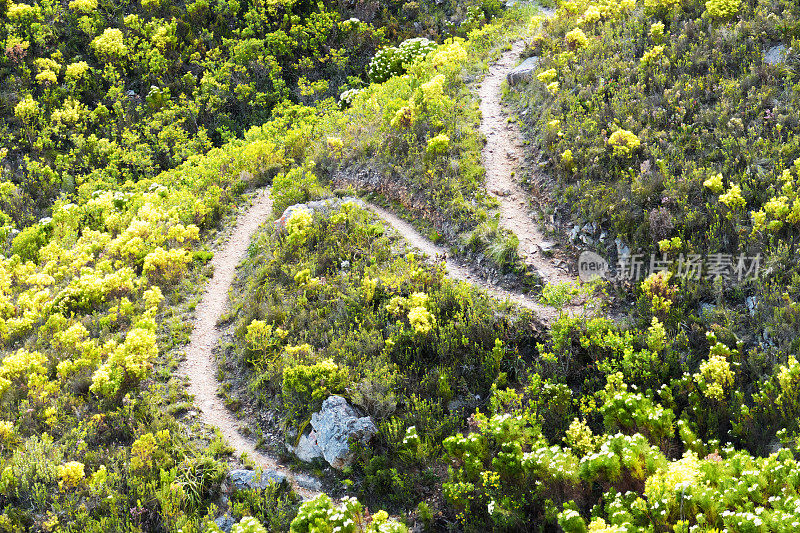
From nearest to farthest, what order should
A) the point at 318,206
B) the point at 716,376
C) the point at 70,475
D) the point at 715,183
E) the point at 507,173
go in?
the point at 716,376, the point at 70,475, the point at 715,183, the point at 507,173, the point at 318,206

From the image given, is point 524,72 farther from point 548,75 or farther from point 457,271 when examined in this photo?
point 457,271

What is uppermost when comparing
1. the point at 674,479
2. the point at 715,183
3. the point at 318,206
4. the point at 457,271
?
A: the point at 715,183

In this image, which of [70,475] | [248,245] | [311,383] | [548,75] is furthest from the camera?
[548,75]

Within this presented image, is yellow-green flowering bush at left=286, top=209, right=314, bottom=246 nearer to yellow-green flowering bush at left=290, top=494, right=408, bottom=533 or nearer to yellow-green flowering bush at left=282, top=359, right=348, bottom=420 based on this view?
yellow-green flowering bush at left=282, top=359, right=348, bottom=420

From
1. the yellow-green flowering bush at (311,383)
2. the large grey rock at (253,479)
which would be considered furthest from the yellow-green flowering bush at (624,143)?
the large grey rock at (253,479)

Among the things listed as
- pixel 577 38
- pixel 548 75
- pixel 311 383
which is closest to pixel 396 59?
pixel 577 38

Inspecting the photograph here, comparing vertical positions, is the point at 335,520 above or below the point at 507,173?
below

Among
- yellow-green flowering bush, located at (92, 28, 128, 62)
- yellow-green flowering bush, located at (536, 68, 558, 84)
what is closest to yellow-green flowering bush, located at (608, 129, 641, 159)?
yellow-green flowering bush, located at (536, 68, 558, 84)
